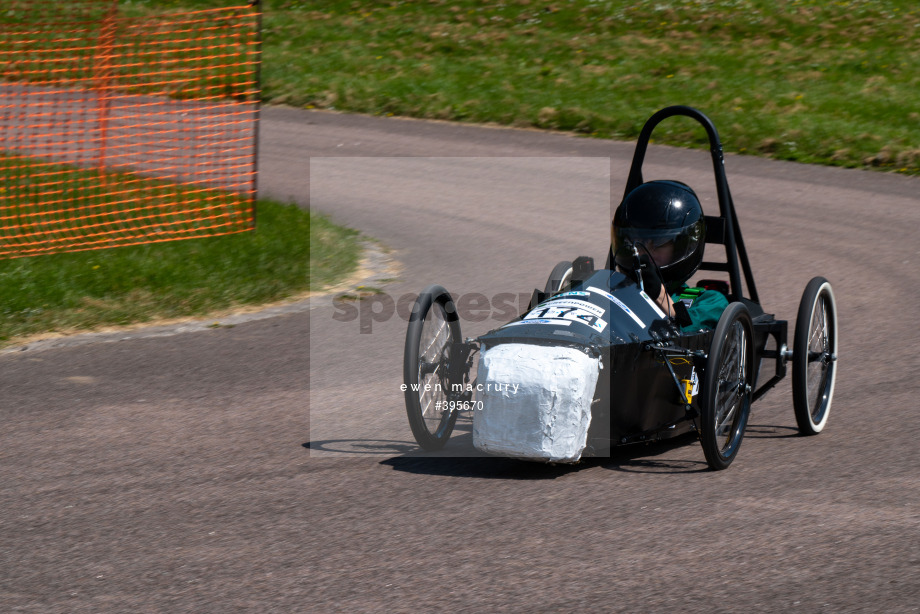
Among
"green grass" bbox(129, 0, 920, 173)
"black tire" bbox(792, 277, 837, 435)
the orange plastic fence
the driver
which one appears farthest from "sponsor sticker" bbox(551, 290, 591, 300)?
"green grass" bbox(129, 0, 920, 173)

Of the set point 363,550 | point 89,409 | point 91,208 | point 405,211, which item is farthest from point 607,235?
point 363,550

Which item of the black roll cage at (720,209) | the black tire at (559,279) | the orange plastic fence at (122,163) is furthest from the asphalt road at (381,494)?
the orange plastic fence at (122,163)

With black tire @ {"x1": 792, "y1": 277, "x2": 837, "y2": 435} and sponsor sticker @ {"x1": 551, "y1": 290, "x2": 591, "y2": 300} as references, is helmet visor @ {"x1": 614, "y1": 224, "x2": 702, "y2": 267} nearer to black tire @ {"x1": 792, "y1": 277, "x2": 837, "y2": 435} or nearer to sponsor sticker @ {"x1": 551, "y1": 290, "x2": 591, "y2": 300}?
sponsor sticker @ {"x1": 551, "y1": 290, "x2": 591, "y2": 300}

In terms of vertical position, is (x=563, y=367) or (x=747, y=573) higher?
(x=563, y=367)

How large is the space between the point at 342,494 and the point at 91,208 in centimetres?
733

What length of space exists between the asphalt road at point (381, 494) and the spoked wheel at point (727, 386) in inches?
5.5

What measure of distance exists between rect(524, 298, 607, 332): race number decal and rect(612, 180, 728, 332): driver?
58cm

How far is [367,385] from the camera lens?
709cm

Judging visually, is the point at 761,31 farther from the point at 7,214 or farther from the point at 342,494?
the point at 342,494

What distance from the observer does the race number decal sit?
527 cm

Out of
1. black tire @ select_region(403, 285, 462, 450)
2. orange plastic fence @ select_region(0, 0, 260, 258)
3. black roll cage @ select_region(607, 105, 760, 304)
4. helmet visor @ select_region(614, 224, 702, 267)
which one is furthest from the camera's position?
orange plastic fence @ select_region(0, 0, 260, 258)

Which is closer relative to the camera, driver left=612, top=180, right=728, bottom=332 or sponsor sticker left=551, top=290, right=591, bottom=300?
sponsor sticker left=551, top=290, right=591, bottom=300

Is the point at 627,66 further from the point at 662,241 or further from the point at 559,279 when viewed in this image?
the point at 662,241

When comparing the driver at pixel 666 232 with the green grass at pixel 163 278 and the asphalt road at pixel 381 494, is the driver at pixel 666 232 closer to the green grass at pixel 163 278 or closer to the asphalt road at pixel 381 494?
the asphalt road at pixel 381 494
